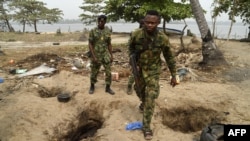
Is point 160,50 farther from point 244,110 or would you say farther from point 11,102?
point 11,102

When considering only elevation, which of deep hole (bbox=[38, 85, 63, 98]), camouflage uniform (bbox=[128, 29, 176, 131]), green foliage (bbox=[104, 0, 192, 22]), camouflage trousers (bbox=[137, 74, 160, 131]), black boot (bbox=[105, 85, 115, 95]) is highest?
green foliage (bbox=[104, 0, 192, 22])

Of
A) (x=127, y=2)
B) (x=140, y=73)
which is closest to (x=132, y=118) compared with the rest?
(x=140, y=73)

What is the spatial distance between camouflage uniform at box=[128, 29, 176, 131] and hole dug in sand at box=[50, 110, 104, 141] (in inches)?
64.4

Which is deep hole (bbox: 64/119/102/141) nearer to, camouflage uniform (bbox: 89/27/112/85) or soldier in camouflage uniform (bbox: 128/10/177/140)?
camouflage uniform (bbox: 89/27/112/85)

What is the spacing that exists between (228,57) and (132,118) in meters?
5.84

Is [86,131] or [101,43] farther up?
[101,43]

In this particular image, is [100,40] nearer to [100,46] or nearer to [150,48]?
[100,46]

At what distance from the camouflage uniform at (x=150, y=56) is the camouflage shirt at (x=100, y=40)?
5.40ft

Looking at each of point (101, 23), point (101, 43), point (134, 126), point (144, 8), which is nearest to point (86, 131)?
point (134, 126)

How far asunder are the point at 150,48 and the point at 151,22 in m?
0.42

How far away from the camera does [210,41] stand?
8.59 metres

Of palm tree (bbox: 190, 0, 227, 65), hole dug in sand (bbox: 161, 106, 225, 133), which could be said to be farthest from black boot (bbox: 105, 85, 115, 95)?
palm tree (bbox: 190, 0, 227, 65)

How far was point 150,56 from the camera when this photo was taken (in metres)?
4.11

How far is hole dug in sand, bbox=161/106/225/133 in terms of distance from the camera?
17.4 ft
